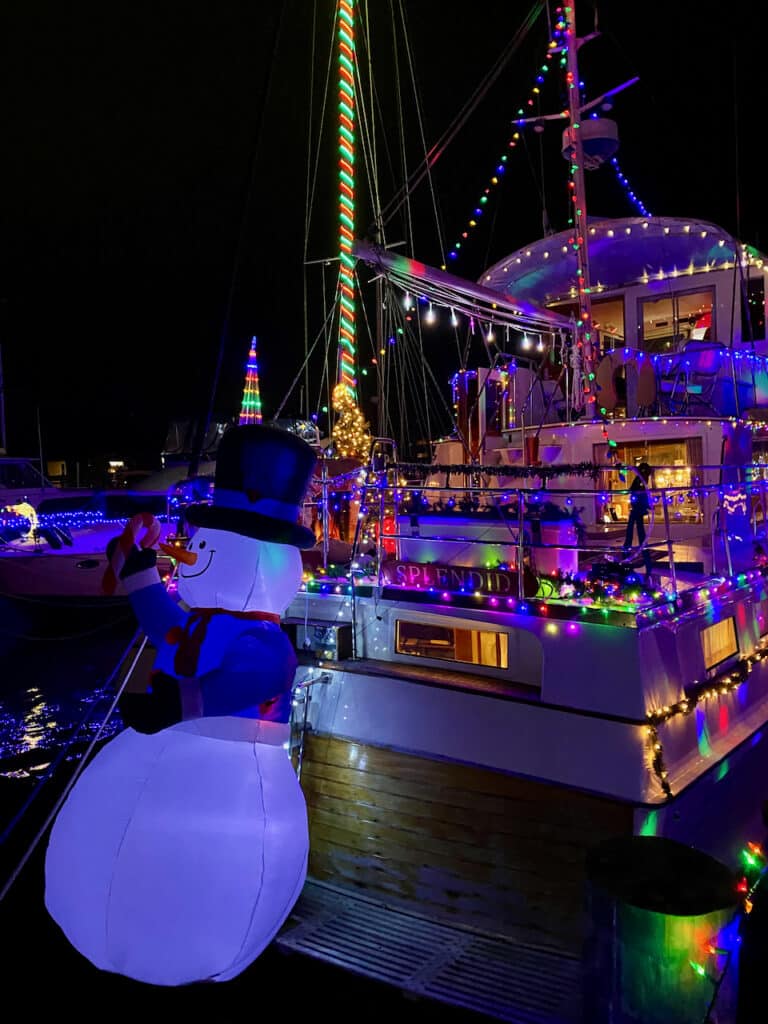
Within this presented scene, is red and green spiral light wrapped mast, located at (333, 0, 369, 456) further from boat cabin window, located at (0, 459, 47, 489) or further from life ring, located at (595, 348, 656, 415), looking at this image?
boat cabin window, located at (0, 459, 47, 489)

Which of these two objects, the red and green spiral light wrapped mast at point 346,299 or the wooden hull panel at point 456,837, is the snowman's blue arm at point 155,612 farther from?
the red and green spiral light wrapped mast at point 346,299

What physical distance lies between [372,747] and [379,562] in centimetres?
137

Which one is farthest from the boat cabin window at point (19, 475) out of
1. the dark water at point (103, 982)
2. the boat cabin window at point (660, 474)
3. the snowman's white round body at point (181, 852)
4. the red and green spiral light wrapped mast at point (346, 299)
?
the snowman's white round body at point (181, 852)

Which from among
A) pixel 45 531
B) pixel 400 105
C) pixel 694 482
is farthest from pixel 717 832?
pixel 45 531

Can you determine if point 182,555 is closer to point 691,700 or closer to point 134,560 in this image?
point 134,560

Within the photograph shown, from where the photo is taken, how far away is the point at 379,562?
5.72 m

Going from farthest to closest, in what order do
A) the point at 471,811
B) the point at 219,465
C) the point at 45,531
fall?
the point at 45,531
the point at 471,811
the point at 219,465

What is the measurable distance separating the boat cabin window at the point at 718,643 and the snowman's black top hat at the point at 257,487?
4170 millimetres

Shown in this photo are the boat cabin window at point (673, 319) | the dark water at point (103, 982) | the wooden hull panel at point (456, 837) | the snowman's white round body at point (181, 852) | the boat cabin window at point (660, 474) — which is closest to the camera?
the snowman's white round body at point (181, 852)

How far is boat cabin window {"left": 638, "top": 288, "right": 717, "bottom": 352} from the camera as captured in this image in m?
14.3

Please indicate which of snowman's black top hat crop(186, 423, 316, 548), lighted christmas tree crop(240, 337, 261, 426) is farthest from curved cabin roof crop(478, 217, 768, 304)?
snowman's black top hat crop(186, 423, 316, 548)

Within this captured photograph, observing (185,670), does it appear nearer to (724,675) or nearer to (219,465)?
(219,465)

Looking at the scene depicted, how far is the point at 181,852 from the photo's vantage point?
9.02 feet

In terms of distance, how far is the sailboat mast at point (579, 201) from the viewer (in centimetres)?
1179
